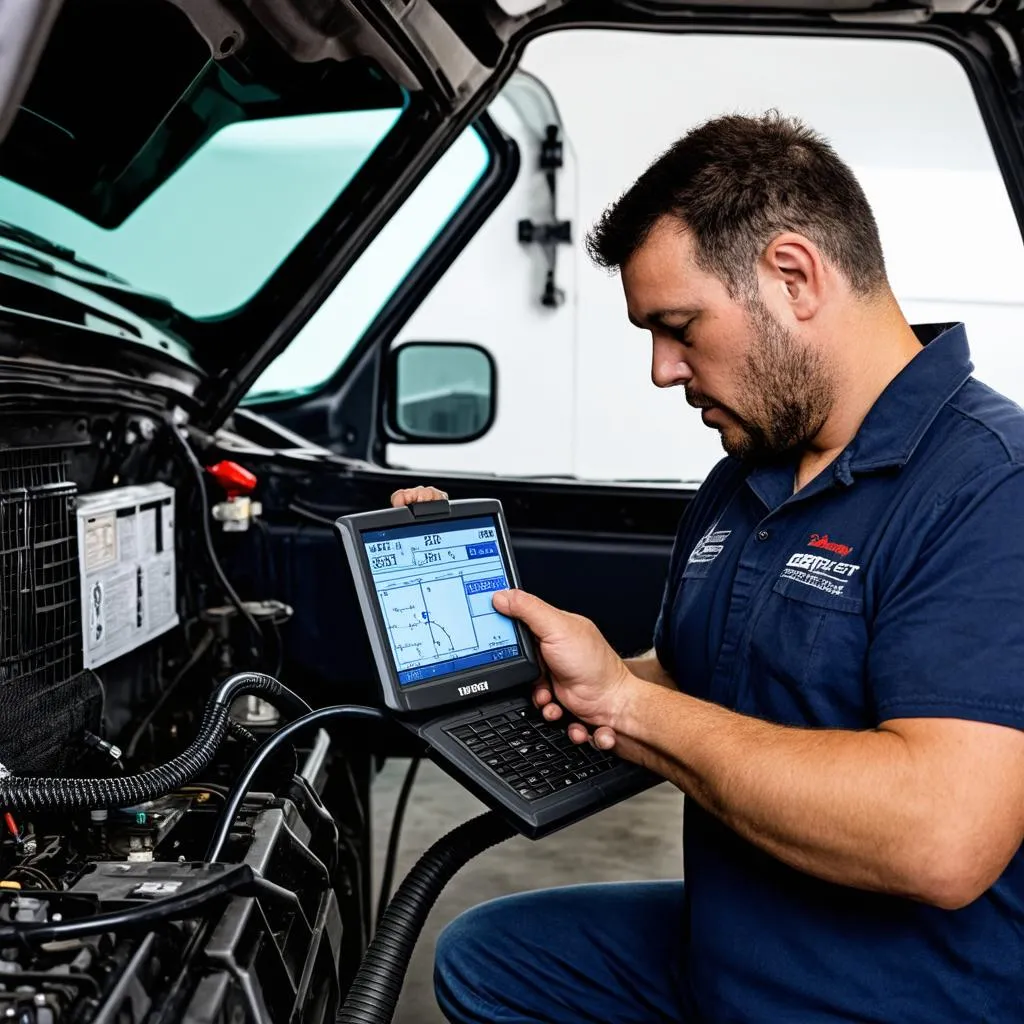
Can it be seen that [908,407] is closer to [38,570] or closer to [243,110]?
[38,570]

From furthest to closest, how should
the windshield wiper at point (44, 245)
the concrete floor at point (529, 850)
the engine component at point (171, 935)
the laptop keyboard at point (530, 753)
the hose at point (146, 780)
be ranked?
the concrete floor at point (529, 850) < the windshield wiper at point (44, 245) < the laptop keyboard at point (530, 753) < the hose at point (146, 780) < the engine component at point (171, 935)

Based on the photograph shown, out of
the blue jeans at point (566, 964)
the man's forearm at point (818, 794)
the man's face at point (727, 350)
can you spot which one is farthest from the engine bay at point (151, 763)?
the man's face at point (727, 350)

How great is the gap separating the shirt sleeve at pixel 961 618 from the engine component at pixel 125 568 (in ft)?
3.19

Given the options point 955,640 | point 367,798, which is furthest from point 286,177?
point 955,640

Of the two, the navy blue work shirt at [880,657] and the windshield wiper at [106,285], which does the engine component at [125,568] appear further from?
the navy blue work shirt at [880,657]

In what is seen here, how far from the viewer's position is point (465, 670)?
3.94ft

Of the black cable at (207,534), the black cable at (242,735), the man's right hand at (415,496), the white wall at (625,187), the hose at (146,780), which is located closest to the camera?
the hose at (146,780)

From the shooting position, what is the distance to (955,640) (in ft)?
3.00

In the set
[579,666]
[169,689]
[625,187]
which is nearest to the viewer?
[579,666]

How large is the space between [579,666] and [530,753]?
0.11 metres

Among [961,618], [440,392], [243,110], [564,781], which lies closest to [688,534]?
[564,781]

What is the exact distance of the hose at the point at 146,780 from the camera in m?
1.03

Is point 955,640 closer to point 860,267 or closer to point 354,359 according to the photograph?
point 860,267

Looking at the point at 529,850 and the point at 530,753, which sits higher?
the point at 530,753
